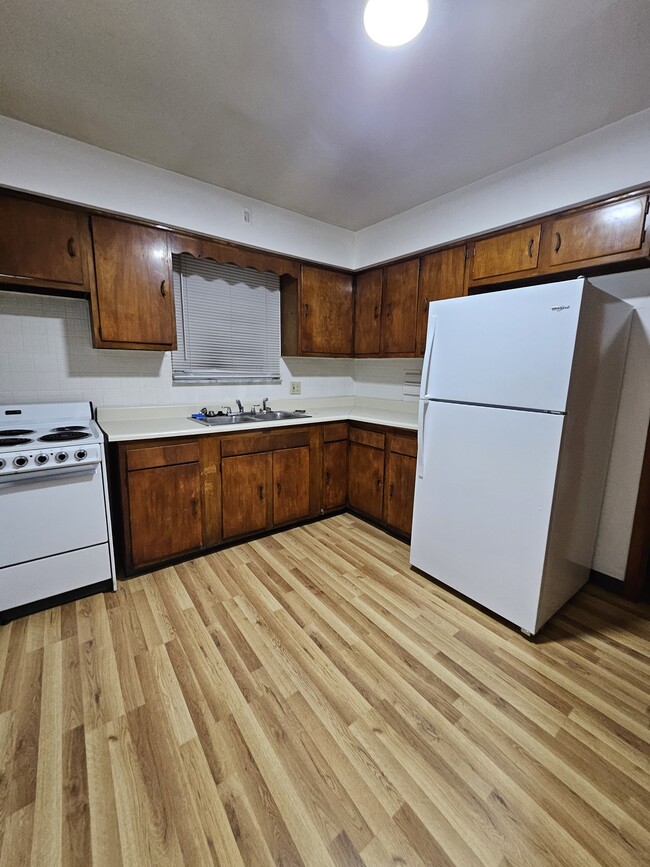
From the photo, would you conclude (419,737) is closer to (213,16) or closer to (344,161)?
(213,16)

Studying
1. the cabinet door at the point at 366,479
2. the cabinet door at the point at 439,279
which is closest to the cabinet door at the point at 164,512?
the cabinet door at the point at 366,479

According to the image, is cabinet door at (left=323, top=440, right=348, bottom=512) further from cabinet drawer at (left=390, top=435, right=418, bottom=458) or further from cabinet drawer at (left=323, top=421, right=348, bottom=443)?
cabinet drawer at (left=390, top=435, right=418, bottom=458)

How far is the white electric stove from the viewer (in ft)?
5.75

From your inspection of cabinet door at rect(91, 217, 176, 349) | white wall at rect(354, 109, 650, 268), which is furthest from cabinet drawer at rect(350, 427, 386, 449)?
cabinet door at rect(91, 217, 176, 349)

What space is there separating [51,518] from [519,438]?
240 centimetres

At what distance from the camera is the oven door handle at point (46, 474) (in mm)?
1725

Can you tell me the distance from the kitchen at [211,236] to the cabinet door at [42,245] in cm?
10

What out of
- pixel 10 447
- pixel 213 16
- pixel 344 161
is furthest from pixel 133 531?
pixel 344 161

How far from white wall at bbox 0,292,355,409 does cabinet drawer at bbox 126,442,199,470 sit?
2.06ft

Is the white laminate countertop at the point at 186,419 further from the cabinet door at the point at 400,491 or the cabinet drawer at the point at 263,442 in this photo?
the cabinet door at the point at 400,491

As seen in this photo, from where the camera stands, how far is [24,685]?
1488mm

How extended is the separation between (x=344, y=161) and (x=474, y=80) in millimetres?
821

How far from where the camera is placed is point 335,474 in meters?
3.13

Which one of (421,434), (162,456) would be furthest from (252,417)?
(421,434)
